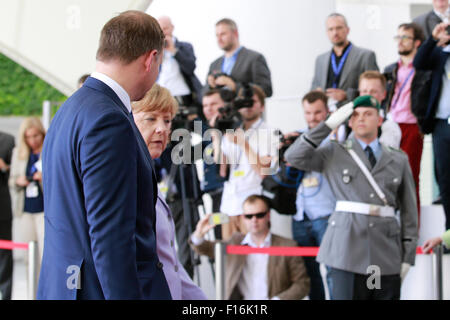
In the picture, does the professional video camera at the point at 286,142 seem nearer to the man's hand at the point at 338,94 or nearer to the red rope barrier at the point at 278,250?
the man's hand at the point at 338,94

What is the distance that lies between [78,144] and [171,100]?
0.74 metres

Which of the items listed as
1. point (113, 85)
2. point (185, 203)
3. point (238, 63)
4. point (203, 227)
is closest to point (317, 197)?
point (203, 227)

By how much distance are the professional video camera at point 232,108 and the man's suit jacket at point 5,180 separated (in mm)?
2056

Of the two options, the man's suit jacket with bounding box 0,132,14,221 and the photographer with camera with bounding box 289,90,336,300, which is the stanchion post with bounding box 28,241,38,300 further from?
the photographer with camera with bounding box 289,90,336,300

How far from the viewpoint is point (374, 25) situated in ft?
18.6

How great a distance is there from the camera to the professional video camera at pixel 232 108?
479 centimetres

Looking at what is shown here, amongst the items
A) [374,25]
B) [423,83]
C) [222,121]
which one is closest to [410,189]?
[423,83]

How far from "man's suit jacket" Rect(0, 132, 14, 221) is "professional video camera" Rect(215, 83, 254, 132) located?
2.06 meters

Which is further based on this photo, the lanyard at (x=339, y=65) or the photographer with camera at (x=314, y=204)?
the lanyard at (x=339, y=65)

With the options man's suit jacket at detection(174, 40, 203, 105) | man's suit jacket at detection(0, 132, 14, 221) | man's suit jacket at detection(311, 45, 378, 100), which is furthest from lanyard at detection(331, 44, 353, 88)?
man's suit jacket at detection(0, 132, 14, 221)

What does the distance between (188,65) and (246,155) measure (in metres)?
0.81

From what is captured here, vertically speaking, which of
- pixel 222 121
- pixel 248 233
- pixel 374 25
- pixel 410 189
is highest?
pixel 374 25

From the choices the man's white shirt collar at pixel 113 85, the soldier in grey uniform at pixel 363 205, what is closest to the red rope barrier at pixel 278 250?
the soldier in grey uniform at pixel 363 205

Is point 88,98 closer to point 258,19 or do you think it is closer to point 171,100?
point 171,100
